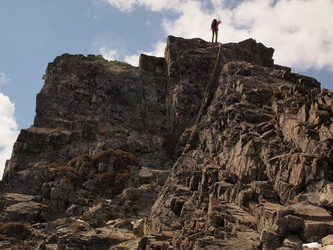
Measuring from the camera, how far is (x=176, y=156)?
54.2 meters

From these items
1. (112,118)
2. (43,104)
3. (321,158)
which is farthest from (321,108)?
(43,104)

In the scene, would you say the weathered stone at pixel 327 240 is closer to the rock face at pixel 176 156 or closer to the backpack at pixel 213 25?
the rock face at pixel 176 156

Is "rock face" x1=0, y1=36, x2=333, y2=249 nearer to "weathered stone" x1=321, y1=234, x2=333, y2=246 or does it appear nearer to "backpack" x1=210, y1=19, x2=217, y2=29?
"weathered stone" x1=321, y1=234, x2=333, y2=246

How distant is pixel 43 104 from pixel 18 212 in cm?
1934

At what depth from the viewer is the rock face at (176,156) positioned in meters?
25.8

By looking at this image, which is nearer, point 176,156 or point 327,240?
point 327,240

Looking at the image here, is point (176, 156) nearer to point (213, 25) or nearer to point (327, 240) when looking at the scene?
point (213, 25)

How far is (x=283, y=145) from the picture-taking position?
101 feet

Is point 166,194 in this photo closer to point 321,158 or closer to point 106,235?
point 106,235

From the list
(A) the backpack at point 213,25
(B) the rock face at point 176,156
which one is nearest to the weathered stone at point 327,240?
(B) the rock face at point 176,156

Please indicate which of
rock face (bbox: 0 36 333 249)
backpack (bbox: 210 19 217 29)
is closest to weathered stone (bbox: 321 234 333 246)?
rock face (bbox: 0 36 333 249)

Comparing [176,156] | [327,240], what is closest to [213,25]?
[176,156]

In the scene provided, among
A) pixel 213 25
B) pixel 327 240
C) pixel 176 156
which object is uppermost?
pixel 213 25

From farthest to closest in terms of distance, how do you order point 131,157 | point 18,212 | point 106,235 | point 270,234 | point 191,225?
1. point 131,157
2. point 18,212
3. point 106,235
4. point 191,225
5. point 270,234
